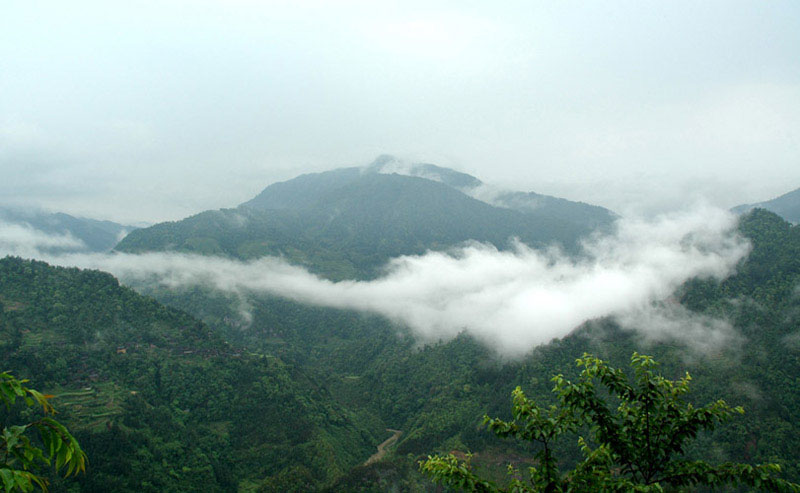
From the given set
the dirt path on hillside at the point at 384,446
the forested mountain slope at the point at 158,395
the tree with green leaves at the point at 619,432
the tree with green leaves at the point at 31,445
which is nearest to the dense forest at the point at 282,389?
the forested mountain slope at the point at 158,395

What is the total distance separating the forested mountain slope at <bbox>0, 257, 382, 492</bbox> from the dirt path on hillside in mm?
2127

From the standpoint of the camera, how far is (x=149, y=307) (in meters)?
109

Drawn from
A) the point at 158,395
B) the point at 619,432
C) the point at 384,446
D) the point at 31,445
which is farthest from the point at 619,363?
the point at 31,445

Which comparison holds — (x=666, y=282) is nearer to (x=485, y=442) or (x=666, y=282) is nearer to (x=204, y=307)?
(x=485, y=442)

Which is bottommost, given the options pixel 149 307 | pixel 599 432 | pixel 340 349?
pixel 340 349

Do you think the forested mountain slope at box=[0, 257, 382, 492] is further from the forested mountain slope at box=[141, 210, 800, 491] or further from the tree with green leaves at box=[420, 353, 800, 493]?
the tree with green leaves at box=[420, 353, 800, 493]

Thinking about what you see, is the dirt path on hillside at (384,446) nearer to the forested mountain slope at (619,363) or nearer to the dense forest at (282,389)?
the dense forest at (282,389)

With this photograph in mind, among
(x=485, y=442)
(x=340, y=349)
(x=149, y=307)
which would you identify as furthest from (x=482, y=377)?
(x=149, y=307)

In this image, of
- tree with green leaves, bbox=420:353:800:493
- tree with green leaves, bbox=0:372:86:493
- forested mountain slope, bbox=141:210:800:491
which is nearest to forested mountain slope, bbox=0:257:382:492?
forested mountain slope, bbox=141:210:800:491

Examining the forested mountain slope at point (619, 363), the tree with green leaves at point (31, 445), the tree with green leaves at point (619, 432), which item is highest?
the tree with green leaves at point (31, 445)

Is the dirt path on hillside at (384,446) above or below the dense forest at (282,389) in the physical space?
below

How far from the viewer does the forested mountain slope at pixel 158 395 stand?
67.3 meters

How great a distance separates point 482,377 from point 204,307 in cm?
13291

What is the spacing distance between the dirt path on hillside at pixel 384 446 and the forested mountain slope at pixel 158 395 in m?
2.13
